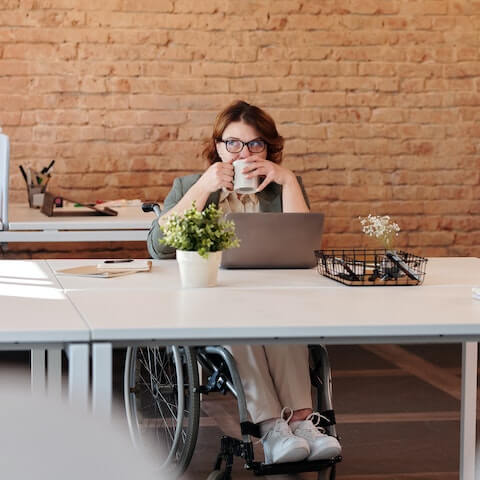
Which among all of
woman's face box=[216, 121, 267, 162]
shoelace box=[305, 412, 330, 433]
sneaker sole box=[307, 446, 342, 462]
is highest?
woman's face box=[216, 121, 267, 162]

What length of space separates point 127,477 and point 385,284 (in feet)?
5.60

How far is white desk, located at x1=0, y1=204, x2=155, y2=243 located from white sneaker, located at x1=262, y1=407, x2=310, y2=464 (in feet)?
5.02

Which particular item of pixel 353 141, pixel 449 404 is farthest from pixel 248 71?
pixel 449 404

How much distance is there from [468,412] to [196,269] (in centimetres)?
84

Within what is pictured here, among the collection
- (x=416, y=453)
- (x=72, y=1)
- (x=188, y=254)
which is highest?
(x=72, y=1)

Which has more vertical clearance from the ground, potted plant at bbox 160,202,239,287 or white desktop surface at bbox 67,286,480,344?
potted plant at bbox 160,202,239,287

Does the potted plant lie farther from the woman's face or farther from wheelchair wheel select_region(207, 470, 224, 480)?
the woman's face

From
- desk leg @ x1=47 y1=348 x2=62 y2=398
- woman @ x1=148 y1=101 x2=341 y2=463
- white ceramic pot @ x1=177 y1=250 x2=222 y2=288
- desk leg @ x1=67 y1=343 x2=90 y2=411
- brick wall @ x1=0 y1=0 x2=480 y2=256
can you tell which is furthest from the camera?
brick wall @ x1=0 y1=0 x2=480 y2=256

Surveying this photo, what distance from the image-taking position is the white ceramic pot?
7.93 ft

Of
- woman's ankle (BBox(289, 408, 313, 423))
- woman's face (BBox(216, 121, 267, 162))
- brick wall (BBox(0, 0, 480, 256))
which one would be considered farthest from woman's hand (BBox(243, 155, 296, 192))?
brick wall (BBox(0, 0, 480, 256))

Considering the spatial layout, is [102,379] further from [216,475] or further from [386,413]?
[386,413]

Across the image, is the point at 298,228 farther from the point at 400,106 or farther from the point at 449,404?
the point at 400,106

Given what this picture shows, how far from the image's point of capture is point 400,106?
18.2 ft

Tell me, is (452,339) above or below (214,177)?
below
